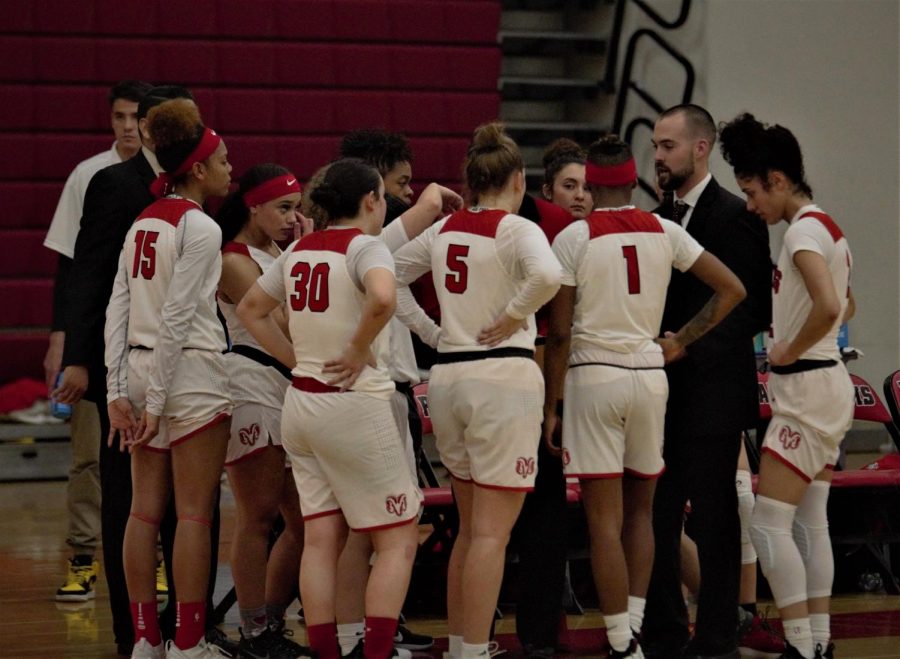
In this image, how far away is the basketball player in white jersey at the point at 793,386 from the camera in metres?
4.21

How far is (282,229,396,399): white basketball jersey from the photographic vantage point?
3.98m

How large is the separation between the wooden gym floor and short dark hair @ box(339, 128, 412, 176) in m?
1.63

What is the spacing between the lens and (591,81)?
10.1m

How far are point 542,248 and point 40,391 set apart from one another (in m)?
5.58

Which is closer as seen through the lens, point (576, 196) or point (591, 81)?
point (576, 196)

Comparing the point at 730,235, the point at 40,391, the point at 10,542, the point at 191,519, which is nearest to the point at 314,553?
the point at 191,519

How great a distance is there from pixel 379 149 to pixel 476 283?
95 centimetres

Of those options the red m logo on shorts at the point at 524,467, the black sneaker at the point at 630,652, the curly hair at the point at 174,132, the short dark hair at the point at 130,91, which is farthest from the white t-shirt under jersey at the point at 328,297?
the short dark hair at the point at 130,91

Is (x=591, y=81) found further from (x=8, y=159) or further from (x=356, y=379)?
(x=356, y=379)

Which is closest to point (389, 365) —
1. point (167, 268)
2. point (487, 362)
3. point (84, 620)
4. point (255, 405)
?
point (255, 405)

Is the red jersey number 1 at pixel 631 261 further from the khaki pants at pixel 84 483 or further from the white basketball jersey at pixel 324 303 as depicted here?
the khaki pants at pixel 84 483

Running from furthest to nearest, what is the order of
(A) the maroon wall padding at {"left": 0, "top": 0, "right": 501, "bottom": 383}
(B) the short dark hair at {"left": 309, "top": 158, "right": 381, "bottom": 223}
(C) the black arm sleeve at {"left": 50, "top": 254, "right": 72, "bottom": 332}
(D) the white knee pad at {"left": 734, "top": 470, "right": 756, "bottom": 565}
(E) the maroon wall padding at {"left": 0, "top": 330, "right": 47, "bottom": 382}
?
(A) the maroon wall padding at {"left": 0, "top": 0, "right": 501, "bottom": 383} < (E) the maroon wall padding at {"left": 0, "top": 330, "right": 47, "bottom": 382} < (C) the black arm sleeve at {"left": 50, "top": 254, "right": 72, "bottom": 332} < (D) the white knee pad at {"left": 734, "top": 470, "right": 756, "bottom": 565} < (B) the short dark hair at {"left": 309, "top": 158, "right": 381, "bottom": 223}

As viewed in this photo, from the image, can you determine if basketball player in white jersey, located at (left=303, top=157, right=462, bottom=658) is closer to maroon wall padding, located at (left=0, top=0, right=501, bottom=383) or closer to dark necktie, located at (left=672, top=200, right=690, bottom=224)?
dark necktie, located at (left=672, top=200, right=690, bottom=224)

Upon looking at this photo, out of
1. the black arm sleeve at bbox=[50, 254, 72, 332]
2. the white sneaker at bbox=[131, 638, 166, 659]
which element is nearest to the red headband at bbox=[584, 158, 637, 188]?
the white sneaker at bbox=[131, 638, 166, 659]
